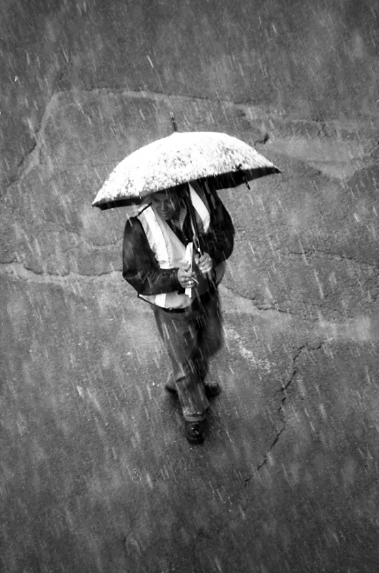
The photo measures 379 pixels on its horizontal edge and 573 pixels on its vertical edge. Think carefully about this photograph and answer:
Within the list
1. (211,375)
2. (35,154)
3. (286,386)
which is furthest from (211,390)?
(35,154)

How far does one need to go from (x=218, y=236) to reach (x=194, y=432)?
1431mm

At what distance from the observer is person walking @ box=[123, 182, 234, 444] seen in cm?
396

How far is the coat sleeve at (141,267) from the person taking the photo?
3.98 meters

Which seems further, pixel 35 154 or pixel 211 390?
pixel 35 154

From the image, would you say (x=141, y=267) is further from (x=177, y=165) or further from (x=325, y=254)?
(x=325, y=254)

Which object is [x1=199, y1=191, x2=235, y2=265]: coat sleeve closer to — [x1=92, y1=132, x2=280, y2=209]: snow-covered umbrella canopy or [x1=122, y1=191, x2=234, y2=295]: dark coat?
[x1=122, y1=191, x2=234, y2=295]: dark coat

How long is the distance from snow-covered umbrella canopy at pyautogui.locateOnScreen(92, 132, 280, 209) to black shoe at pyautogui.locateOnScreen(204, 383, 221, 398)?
1662 millimetres

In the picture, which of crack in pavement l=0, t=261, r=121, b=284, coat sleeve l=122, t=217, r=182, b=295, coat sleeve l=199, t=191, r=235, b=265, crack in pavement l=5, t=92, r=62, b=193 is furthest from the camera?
crack in pavement l=5, t=92, r=62, b=193

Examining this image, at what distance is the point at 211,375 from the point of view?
204 inches

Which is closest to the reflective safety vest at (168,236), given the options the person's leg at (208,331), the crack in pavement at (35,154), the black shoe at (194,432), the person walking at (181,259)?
the person walking at (181,259)

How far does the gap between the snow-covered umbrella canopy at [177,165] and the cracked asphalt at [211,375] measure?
1.82 metres

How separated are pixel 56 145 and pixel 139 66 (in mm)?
1460

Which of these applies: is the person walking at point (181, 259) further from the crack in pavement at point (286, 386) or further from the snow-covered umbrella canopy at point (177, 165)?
the crack in pavement at point (286, 386)

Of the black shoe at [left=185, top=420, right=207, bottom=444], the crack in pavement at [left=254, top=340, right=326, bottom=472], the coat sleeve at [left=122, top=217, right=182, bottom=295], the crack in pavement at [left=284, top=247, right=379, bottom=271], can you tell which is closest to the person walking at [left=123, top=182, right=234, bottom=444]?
the coat sleeve at [left=122, top=217, right=182, bottom=295]
